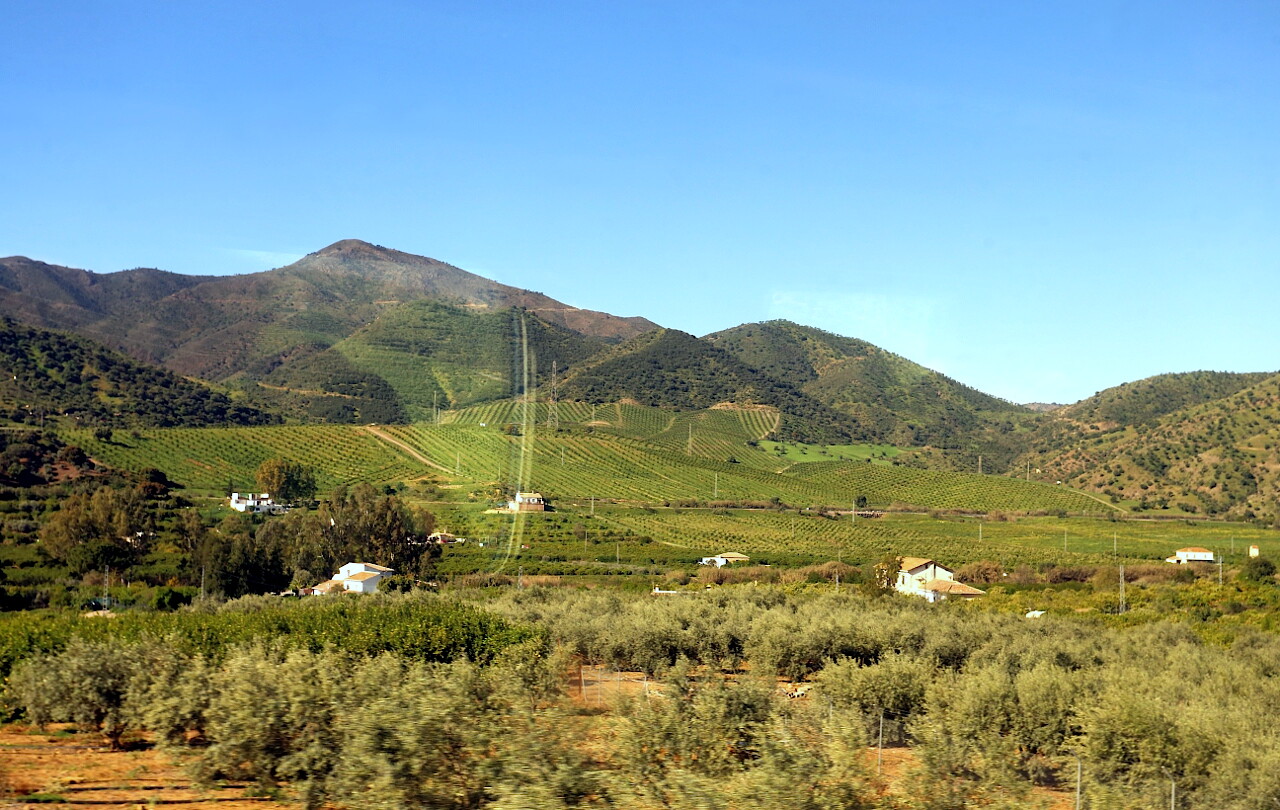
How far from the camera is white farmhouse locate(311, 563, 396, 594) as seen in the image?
1906 inches

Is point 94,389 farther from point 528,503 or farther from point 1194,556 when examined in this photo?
point 1194,556

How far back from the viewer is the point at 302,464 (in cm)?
8762

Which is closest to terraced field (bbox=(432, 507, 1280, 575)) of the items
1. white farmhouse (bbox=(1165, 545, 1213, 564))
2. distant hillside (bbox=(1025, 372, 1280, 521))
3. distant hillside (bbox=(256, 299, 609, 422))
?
white farmhouse (bbox=(1165, 545, 1213, 564))

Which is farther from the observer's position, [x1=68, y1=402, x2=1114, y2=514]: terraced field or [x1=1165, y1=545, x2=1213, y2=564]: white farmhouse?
[x1=68, y1=402, x2=1114, y2=514]: terraced field

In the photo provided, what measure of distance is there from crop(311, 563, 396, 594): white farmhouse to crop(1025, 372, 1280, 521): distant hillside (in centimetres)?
7874

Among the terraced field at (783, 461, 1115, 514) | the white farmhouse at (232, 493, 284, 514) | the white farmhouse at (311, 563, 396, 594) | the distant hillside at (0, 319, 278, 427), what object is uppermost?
the distant hillside at (0, 319, 278, 427)

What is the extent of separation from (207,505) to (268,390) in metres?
101

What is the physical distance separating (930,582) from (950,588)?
5.06ft

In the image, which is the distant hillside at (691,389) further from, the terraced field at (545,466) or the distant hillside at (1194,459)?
the terraced field at (545,466)

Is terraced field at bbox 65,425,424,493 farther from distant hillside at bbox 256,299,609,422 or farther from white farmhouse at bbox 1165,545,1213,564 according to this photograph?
white farmhouse at bbox 1165,545,1213,564

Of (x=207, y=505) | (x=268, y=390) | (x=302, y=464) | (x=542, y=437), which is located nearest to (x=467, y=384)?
(x=542, y=437)

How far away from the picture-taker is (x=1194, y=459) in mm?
114375

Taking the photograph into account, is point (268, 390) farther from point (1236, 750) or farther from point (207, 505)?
point (1236, 750)

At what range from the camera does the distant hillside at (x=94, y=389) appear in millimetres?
102375
